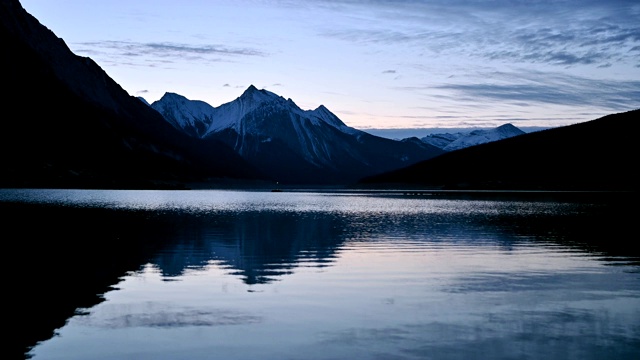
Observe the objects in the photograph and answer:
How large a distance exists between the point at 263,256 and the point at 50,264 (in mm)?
12429

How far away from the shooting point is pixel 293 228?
65.8 meters

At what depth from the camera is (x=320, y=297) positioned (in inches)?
1054

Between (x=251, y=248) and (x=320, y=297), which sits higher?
(x=251, y=248)

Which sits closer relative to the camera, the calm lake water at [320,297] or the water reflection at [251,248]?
the calm lake water at [320,297]

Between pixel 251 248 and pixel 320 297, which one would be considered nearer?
pixel 320 297

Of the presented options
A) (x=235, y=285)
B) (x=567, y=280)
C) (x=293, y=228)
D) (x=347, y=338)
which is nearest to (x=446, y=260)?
(x=567, y=280)

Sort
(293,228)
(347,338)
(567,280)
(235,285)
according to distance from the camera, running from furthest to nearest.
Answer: (293,228) → (567,280) → (235,285) → (347,338)

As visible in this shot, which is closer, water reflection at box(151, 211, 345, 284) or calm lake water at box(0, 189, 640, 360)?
calm lake water at box(0, 189, 640, 360)

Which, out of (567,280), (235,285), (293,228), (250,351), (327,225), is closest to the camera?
(250,351)

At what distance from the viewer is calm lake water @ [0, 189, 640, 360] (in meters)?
18.7

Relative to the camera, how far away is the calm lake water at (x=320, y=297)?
61.5 feet

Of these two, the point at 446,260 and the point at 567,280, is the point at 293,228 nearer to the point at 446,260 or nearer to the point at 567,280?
the point at 446,260

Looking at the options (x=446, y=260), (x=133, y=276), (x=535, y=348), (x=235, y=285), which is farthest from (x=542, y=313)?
(x=133, y=276)

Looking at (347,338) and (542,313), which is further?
(542,313)
